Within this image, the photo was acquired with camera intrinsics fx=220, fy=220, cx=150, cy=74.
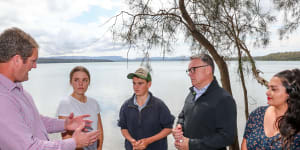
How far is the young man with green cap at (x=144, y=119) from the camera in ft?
6.72

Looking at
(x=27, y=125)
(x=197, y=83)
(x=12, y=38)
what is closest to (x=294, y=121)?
(x=197, y=83)

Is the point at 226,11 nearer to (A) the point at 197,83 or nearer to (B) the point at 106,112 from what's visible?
(A) the point at 197,83

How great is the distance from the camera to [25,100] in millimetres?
1211

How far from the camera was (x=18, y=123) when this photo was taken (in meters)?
1.01

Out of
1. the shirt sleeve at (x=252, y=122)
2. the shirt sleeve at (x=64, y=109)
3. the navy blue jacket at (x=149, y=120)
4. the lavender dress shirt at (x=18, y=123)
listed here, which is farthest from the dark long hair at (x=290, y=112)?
the shirt sleeve at (x=64, y=109)

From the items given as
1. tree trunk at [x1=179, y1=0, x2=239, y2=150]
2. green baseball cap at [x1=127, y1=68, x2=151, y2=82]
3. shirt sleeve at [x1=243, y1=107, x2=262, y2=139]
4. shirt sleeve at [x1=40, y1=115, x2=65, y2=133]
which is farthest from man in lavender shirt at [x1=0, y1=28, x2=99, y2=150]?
tree trunk at [x1=179, y1=0, x2=239, y2=150]

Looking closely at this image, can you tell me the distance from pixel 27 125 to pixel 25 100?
0.16 metres

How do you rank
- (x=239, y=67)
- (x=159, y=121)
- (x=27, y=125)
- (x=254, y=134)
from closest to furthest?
(x=27, y=125)
(x=254, y=134)
(x=159, y=121)
(x=239, y=67)

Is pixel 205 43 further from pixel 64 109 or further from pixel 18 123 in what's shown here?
pixel 18 123

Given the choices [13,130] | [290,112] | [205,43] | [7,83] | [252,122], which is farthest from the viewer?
[205,43]

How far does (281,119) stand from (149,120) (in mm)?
1063

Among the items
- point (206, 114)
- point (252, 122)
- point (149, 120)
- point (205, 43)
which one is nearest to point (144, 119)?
point (149, 120)

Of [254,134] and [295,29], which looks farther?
[295,29]

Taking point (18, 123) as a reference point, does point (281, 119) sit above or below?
below
